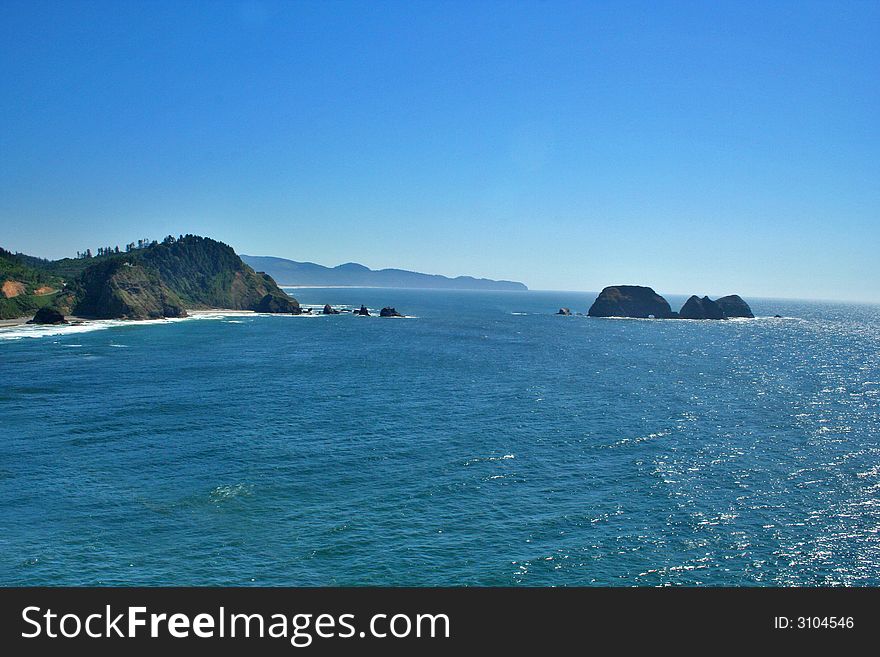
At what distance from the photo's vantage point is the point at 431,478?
57.0 meters

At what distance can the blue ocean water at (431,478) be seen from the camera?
40.4 metres

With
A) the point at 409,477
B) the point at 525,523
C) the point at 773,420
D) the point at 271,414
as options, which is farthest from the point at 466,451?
the point at 773,420

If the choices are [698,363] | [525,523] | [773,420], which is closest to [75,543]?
[525,523]

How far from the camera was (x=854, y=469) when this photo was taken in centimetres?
6219

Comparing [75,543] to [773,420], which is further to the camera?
[773,420]

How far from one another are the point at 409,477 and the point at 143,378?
75.6 meters

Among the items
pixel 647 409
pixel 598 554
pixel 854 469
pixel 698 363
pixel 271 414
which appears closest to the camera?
pixel 598 554

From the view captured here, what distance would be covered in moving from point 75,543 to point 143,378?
72871 mm

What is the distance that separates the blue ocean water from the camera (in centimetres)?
4038

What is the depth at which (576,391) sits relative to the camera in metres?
104

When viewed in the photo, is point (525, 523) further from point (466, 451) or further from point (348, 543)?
point (466, 451)
